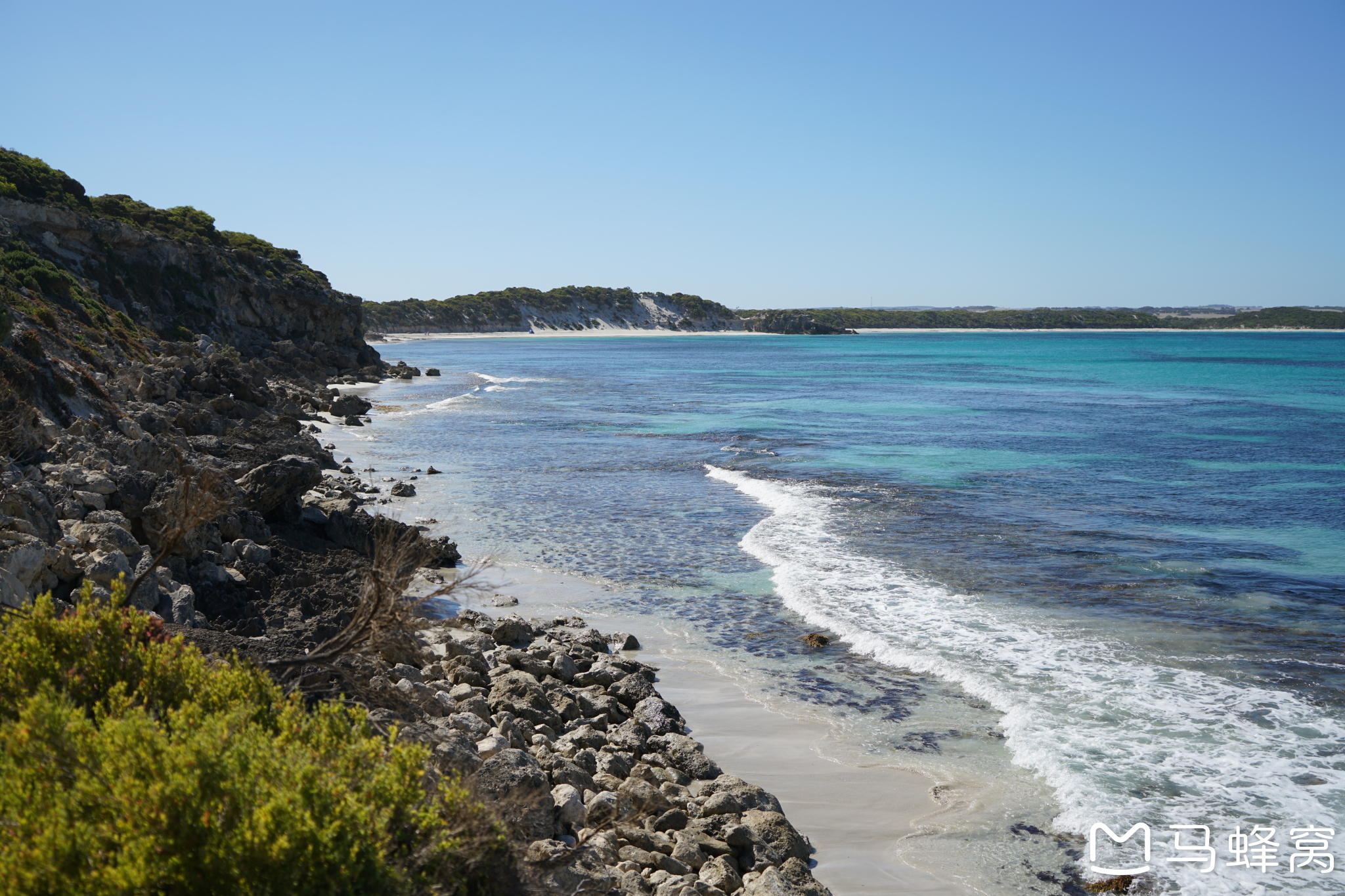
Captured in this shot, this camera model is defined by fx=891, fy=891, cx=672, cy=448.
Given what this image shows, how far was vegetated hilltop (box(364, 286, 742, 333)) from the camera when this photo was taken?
519 feet

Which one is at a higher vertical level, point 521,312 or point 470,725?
point 521,312

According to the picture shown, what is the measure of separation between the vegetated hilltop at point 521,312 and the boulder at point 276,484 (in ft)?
458

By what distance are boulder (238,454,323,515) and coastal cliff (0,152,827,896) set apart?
3 centimetres

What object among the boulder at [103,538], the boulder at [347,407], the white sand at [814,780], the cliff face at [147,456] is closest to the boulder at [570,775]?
the white sand at [814,780]

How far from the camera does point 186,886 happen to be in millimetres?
3354

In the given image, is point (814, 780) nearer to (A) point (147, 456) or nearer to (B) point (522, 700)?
(B) point (522, 700)

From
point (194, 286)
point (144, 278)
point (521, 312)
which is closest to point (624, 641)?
point (144, 278)

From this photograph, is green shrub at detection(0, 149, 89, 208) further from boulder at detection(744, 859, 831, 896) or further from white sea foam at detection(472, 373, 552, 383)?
boulder at detection(744, 859, 831, 896)

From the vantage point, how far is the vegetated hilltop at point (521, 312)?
15825cm

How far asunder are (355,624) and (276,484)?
23.9 feet

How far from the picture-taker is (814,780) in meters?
7.68

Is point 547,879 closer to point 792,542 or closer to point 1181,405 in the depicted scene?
point 792,542

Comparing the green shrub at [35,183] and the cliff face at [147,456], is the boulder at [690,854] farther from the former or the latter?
the green shrub at [35,183]

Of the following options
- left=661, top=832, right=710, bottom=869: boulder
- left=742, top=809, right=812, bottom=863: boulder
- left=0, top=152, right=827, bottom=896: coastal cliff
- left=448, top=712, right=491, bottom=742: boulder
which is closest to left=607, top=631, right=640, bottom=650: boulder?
left=0, top=152, right=827, bottom=896: coastal cliff
